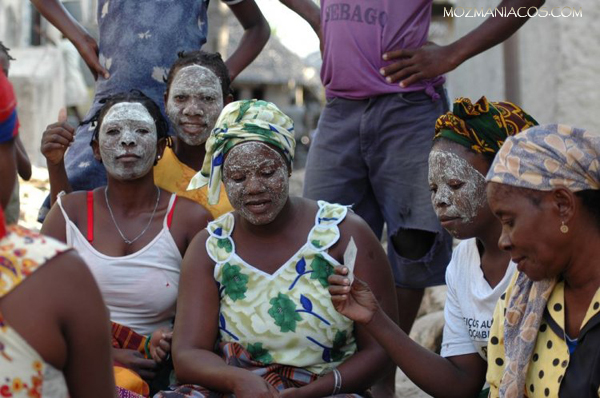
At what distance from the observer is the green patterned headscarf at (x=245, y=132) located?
378cm

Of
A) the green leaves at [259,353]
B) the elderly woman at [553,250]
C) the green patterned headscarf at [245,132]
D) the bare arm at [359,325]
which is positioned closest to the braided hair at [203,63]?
the green patterned headscarf at [245,132]

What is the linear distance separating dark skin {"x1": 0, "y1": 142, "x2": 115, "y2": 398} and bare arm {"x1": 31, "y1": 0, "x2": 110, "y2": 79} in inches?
114

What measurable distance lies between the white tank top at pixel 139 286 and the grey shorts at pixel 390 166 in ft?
3.05

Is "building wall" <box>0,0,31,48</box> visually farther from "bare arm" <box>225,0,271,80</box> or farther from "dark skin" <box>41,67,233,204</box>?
"dark skin" <box>41,67,233,204</box>

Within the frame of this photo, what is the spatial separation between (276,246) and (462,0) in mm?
6227

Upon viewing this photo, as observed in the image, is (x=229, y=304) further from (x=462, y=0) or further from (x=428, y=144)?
(x=462, y=0)

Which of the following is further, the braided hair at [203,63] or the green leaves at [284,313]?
the braided hair at [203,63]

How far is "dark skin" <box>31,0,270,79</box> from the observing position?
5055mm

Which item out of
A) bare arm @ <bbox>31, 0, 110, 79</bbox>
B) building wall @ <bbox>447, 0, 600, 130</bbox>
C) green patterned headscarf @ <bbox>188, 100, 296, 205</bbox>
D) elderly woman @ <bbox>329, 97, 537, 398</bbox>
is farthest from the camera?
building wall @ <bbox>447, 0, 600, 130</bbox>

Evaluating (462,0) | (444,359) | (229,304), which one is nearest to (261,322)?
(229,304)

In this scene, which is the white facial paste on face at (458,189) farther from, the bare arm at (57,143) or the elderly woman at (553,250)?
the bare arm at (57,143)

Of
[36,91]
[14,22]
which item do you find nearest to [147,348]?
[36,91]

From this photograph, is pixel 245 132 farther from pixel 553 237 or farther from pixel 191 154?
pixel 553 237

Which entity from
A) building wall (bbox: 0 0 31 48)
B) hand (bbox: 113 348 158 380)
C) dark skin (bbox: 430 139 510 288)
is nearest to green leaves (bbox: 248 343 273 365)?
hand (bbox: 113 348 158 380)
